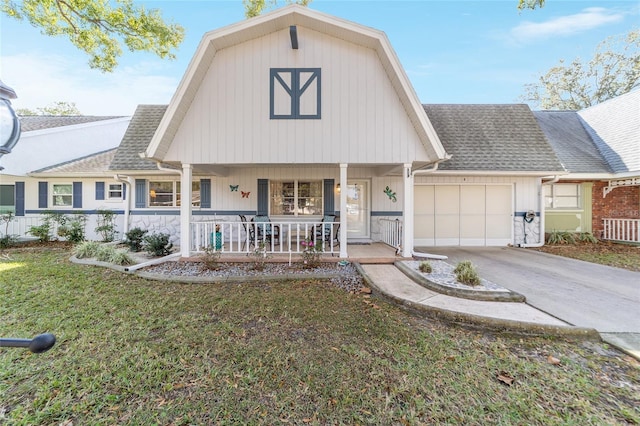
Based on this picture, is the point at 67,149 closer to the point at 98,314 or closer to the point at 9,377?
the point at 98,314

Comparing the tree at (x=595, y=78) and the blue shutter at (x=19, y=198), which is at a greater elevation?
the tree at (x=595, y=78)

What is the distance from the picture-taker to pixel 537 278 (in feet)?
17.8

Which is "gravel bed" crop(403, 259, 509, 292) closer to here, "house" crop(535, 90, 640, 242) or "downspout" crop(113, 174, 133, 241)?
"house" crop(535, 90, 640, 242)

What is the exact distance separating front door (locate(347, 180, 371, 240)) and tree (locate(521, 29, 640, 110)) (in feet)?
76.1

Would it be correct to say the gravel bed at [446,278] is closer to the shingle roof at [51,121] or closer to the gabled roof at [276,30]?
the gabled roof at [276,30]

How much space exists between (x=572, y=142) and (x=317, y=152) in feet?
38.6

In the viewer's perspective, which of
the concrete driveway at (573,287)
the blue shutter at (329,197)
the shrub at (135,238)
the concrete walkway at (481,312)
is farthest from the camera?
the blue shutter at (329,197)

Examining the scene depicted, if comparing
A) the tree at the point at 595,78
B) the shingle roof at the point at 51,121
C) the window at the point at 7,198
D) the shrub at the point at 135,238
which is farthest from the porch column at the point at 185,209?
the tree at the point at 595,78

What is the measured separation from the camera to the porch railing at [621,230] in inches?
371

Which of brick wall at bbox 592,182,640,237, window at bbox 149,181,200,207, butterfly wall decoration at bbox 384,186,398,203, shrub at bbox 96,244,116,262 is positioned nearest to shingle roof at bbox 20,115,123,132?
window at bbox 149,181,200,207

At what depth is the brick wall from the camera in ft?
32.6

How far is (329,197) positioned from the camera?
29.2 ft

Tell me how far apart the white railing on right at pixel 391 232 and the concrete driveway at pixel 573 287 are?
1.49m

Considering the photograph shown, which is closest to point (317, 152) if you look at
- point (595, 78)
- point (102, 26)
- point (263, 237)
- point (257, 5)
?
point (263, 237)
